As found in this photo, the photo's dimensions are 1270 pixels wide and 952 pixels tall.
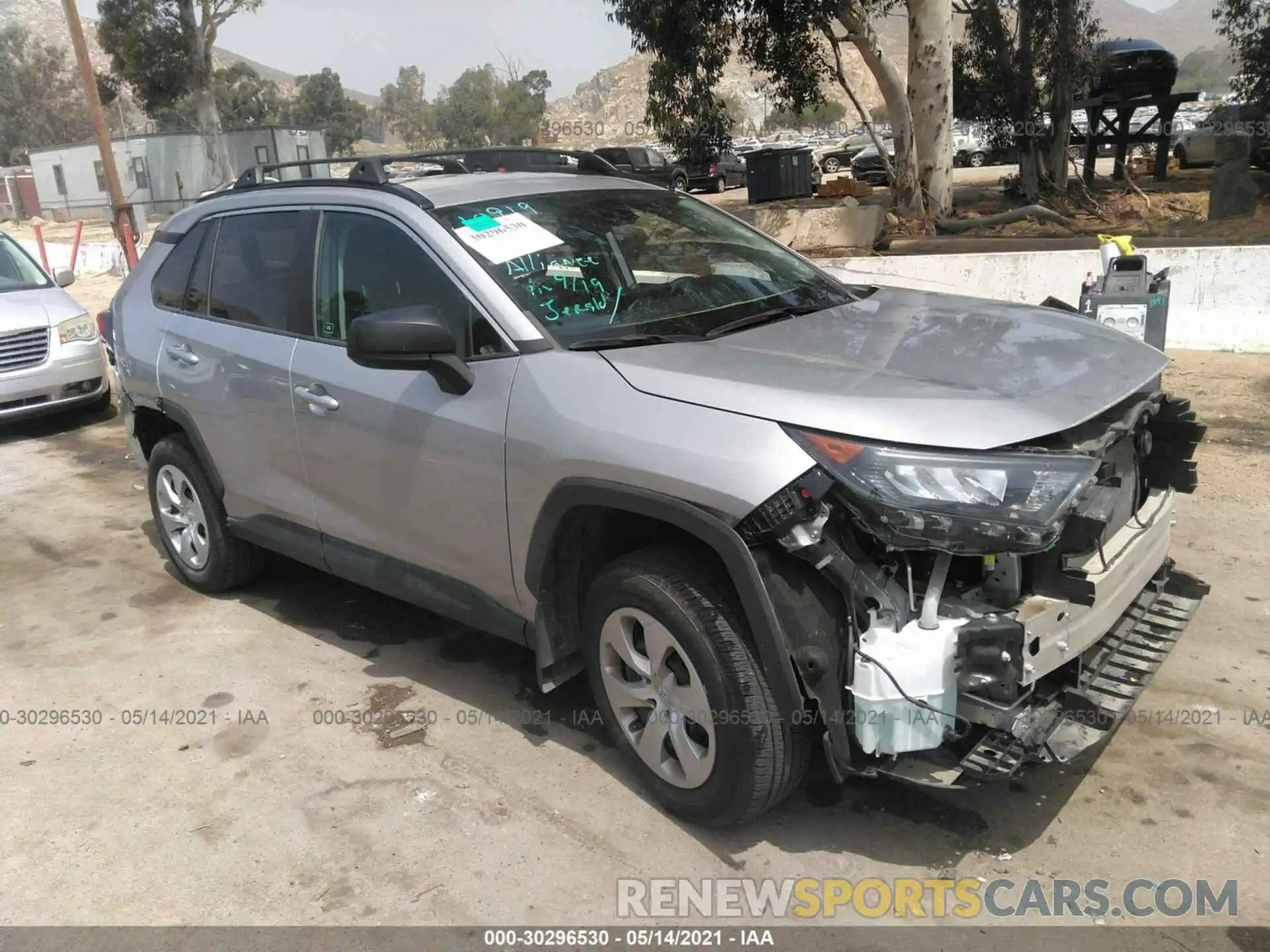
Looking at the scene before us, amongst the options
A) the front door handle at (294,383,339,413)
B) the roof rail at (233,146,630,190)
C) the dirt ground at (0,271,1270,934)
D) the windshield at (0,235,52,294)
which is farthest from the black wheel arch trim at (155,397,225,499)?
the windshield at (0,235,52,294)

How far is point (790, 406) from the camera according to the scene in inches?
110

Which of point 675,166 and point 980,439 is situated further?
point 675,166

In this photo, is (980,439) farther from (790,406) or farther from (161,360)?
(161,360)

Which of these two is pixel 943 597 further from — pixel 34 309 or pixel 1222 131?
pixel 1222 131

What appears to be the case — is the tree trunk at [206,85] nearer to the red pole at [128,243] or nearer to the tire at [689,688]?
the red pole at [128,243]

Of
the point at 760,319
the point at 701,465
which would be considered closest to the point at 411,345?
the point at 701,465

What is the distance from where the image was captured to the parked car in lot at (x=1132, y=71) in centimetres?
1769

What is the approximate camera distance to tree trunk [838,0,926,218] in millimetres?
14258

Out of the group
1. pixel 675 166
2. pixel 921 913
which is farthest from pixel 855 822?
pixel 675 166

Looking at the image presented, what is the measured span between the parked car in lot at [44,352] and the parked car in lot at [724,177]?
19683 mm

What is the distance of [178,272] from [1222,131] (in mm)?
→ 19040

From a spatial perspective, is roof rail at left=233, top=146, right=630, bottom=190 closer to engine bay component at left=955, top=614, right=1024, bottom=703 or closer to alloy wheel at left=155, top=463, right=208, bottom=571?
alloy wheel at left=155, top=463, right=208, bottom=571

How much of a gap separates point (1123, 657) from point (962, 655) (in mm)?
861

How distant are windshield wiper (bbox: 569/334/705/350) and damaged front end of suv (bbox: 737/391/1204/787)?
78 cm
